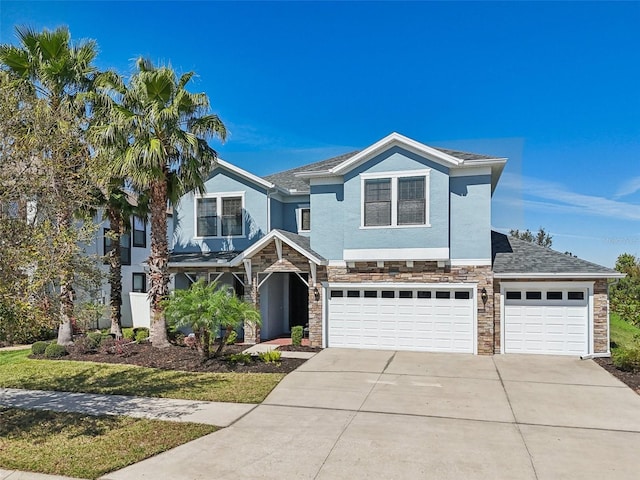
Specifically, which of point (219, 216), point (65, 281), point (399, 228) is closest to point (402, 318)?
point (399, 228)

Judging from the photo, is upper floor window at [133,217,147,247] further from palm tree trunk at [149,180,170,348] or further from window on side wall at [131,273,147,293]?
palm tree trunk at [149,180,170,348]

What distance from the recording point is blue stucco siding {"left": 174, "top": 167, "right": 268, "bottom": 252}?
17.6 meters

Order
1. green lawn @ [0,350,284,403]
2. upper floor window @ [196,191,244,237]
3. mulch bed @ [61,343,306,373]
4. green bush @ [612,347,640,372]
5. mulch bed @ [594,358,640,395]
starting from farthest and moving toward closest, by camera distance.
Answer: upper floor window @ [196,191,244,237], mulch bed @ [61,343,306,373], green bush @ [612,347,640,372], mulch bed @ [594,358,640,395], green lawn @ [0,350,284,403]

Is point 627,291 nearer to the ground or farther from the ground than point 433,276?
nearer to the ground

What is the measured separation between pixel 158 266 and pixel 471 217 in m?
10.7

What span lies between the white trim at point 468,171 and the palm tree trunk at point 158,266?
31.7 ft

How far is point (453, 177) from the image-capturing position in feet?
47.6

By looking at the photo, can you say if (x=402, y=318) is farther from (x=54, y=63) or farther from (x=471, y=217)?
(x=54, y=63)

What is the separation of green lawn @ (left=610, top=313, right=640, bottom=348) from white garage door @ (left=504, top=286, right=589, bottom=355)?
9.27ft

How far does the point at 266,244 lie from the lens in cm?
1577

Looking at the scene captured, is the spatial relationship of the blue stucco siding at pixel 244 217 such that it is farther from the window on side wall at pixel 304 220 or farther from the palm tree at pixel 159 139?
the palm tree at pixel 159 139

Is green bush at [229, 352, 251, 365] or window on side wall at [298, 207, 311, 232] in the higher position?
window on side wall at [298, 207, 311, 232]

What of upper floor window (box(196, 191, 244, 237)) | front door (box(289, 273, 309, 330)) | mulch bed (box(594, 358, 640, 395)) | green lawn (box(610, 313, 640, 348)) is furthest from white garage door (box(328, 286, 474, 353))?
green lawn (box(610, 313, 640, 348))

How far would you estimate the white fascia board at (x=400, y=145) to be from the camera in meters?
14.0
